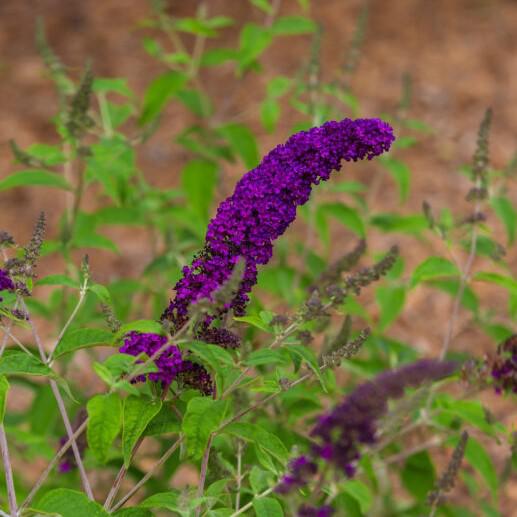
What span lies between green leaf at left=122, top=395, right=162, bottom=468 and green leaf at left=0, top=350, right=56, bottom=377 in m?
0.19

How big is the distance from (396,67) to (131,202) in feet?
18.4

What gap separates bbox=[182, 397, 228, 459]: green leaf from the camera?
202 centimetres

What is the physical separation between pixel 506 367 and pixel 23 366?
1.34m

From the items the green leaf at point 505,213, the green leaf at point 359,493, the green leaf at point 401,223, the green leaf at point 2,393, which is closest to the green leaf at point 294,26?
the green leaf at point 401,223

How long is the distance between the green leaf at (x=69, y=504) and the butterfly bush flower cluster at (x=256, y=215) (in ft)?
1.13

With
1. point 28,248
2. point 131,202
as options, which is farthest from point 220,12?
point 28,248

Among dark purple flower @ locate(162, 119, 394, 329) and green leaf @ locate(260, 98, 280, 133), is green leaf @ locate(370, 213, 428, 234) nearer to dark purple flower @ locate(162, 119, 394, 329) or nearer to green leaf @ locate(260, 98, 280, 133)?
green leaf @ locate(260, 98, 280, 133)

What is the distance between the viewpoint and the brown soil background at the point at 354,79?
26.1 feet

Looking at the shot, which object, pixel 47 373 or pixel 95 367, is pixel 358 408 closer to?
pixel 95 367

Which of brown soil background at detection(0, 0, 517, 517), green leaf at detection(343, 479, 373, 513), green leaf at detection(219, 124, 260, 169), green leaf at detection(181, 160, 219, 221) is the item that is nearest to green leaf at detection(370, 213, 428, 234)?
green leaf at detection(219, 124, 260, 169)

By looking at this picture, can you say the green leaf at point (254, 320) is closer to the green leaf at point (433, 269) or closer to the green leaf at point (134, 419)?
the green leaf at point (134, 419)

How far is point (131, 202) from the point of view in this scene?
4.57 meters

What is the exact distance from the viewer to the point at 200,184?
15.1ft

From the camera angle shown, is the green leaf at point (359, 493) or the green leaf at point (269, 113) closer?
the green leaf at point (359, 493)
